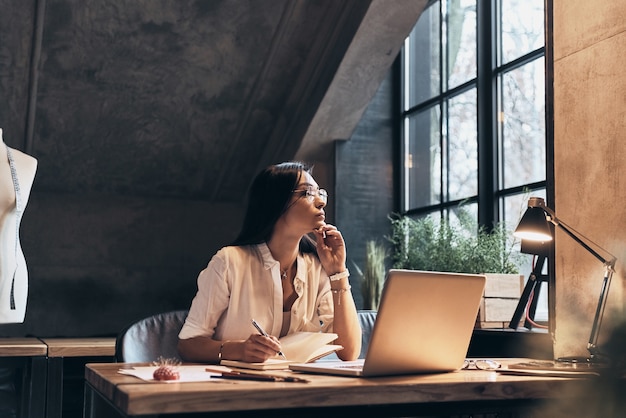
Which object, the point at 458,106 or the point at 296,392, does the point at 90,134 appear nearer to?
the point at 458,106

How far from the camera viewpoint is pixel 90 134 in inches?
237

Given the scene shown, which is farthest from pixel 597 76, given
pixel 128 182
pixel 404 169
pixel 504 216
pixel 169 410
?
pixel 128 182

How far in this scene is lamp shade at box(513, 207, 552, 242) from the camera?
2330mm

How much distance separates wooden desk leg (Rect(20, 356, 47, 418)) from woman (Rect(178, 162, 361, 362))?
1.69 metres

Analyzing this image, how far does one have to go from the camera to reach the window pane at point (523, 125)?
4383mm

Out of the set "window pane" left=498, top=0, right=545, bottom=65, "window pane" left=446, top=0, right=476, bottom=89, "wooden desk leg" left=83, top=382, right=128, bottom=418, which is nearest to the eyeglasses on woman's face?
"wooden desk leg" left=83, top=382, right=128, bottom=418

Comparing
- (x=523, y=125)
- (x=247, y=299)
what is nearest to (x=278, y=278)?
(x=247, y=299)

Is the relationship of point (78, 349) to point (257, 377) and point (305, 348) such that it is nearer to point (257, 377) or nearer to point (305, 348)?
point (305, 348)

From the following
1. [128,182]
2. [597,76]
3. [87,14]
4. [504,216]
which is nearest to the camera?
[597,76]

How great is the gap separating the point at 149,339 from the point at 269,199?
646 millimetres

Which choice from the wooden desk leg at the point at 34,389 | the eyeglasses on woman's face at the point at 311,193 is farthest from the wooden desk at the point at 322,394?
the wooden desk leg at the point at 34,389

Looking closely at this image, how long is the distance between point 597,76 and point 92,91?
13.8 feet

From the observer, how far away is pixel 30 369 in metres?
3.88

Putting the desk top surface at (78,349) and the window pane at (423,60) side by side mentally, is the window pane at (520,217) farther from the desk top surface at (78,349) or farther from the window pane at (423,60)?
the desk top surface at (78,349)
